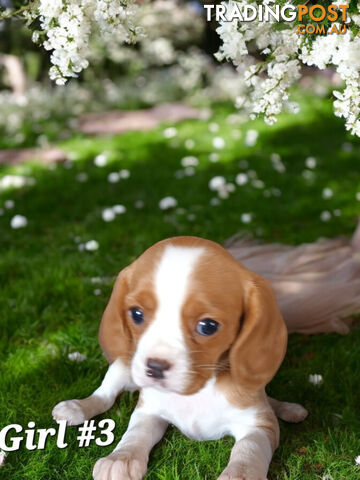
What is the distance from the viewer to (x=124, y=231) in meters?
5.02

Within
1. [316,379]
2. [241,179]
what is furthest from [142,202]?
[316,379]

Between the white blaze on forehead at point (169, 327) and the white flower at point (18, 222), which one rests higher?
the white blaze on forehead at point (169, 327)

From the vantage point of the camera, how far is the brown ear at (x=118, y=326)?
218 cm

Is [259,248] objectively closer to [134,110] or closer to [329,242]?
[329,242]

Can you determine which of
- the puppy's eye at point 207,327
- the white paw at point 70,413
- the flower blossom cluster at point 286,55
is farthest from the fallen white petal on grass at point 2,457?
the flower blossom cluster at point 286,55

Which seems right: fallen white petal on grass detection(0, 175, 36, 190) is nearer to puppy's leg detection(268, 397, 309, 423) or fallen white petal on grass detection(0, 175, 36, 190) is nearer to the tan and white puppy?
the tan and white puppy

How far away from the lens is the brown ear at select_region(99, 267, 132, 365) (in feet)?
7.16

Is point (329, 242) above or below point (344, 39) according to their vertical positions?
below

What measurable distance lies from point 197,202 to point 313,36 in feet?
11.4

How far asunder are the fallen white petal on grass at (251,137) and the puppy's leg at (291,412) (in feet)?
17.8

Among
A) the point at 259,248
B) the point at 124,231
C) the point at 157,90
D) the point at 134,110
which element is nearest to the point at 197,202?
the point at 124,231

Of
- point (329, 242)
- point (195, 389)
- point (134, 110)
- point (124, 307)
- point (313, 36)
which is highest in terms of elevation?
point (313, 36)

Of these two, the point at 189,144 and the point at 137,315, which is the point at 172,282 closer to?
the point at 137,315

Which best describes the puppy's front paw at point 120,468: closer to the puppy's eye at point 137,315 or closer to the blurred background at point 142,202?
the blurred background at point 142,202
